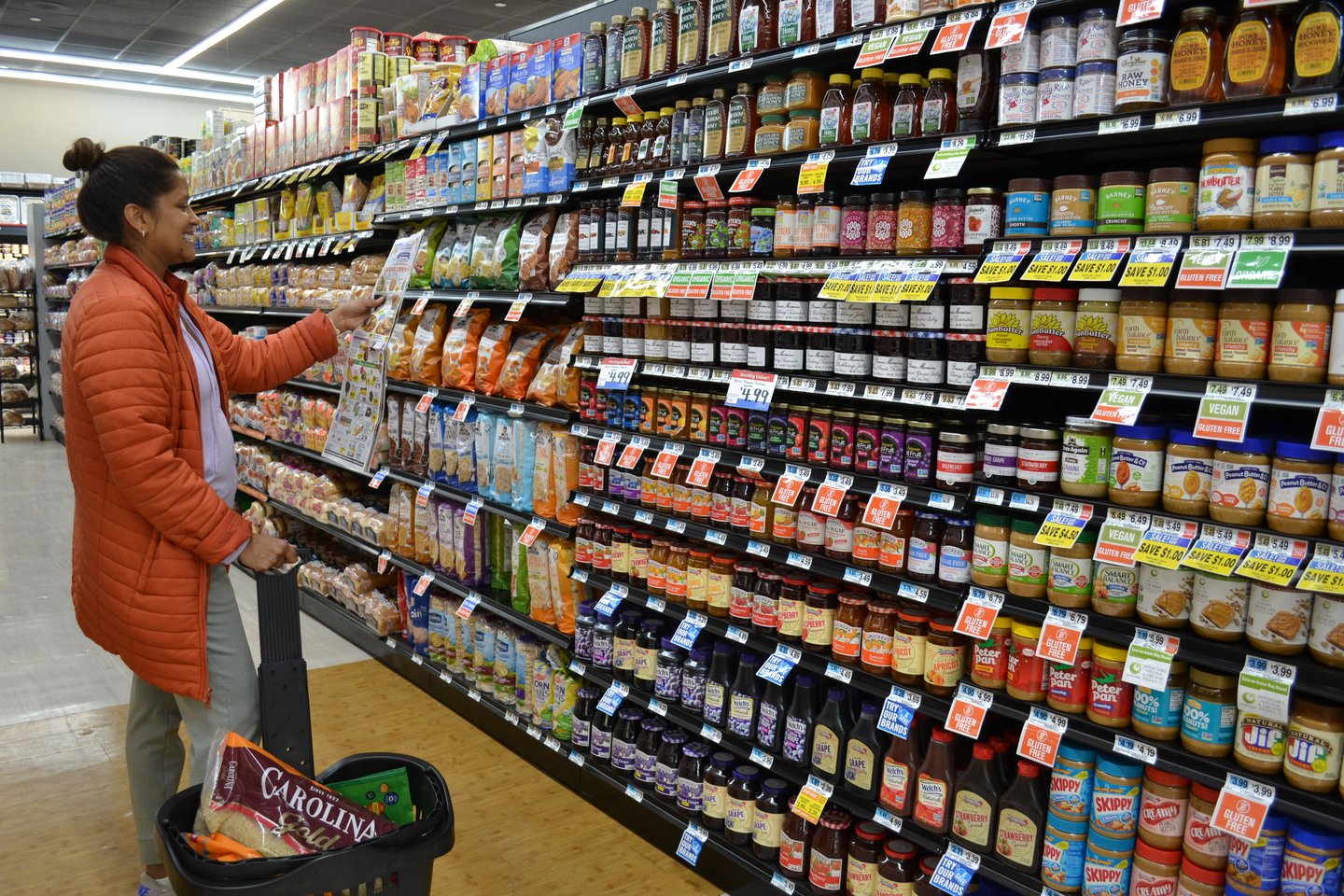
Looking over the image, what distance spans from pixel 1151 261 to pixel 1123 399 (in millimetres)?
268

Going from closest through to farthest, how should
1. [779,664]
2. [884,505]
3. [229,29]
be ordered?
1. [884,505]
2. [779,664]
3. [229,29]

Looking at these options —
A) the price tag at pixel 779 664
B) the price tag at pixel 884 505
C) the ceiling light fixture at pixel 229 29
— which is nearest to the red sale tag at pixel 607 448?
the price tag at pixel 779 664

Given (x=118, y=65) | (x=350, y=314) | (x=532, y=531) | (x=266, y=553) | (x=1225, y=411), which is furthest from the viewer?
(x=118, y=65)

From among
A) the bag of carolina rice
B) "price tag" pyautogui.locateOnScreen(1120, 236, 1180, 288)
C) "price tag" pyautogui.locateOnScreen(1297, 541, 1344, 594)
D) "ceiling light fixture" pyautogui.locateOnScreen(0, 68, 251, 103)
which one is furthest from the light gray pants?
"ceiling light fixture" pyautogui.locateOnScreen(0, 68, 251, 103)

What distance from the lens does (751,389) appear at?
2.74m

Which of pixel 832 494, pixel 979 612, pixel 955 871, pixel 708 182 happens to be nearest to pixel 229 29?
pixel 708 182

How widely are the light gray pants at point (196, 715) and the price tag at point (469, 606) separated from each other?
1351 mm

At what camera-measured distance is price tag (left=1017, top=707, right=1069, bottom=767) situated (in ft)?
6.95

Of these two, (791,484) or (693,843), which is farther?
(693,843)

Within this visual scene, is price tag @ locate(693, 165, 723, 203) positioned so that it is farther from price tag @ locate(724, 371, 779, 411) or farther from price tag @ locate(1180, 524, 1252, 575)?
price tag @ locate(1180, 524, 1252, 575)

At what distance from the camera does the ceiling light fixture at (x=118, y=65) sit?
1452 centimetres

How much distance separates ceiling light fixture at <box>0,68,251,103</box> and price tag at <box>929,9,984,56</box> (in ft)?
58.7

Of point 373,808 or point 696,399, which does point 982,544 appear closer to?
point 696,399

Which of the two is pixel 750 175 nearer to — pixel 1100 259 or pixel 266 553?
pixel 1100 259
